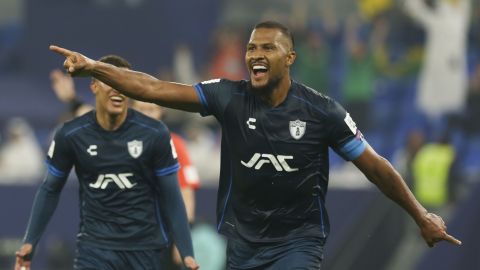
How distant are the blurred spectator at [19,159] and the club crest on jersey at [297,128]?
8146 mm

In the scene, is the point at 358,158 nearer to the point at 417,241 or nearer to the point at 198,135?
the point at 417,241

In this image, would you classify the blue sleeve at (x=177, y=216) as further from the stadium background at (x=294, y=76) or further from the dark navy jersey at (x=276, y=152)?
the stadium background at (x=294, y=76)

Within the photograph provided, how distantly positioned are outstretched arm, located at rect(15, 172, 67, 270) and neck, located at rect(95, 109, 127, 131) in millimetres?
422

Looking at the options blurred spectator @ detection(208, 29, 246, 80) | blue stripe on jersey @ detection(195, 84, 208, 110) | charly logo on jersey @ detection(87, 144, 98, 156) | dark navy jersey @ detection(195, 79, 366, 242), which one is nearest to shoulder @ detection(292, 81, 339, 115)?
dark navy jersey @ detection(195, 79, 366, 242)

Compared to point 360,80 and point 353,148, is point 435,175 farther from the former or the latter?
point 353,148

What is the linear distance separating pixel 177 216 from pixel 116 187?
45cm

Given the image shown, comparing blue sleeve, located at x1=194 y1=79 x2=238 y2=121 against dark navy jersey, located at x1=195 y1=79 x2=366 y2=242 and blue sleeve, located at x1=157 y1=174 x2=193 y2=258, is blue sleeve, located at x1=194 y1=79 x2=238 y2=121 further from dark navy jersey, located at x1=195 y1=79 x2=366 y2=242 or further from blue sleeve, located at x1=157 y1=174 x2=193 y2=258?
blue sleeve, located at x1=157 y1=174 x2=193 y2=258

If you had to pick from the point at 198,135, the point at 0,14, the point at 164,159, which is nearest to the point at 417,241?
the point at 198,135

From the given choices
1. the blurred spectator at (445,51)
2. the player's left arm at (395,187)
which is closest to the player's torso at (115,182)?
the player's left arm at (395,187)

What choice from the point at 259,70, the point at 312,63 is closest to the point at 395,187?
the point at 259,70

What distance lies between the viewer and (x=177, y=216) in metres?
7.63

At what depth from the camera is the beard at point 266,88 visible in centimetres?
627

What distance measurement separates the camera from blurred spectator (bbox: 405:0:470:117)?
51.5ft

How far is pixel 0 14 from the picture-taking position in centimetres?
1906
